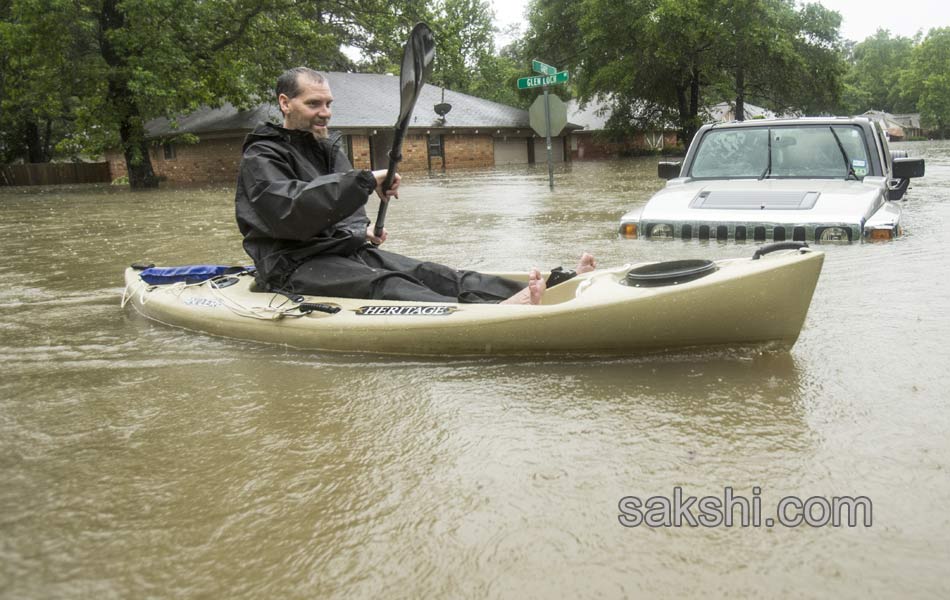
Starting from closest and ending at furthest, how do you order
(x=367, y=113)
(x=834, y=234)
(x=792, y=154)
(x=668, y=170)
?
(x=834, y=234), (x=792, y=154), (x=668, y=170), (x=367, y=113)

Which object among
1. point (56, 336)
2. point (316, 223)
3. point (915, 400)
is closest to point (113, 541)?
point (316, 223)

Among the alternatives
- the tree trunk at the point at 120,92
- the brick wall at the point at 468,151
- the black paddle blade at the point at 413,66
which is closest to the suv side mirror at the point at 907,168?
the black paddle blade at the point at 413,66

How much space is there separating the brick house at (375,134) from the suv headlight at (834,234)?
2382 cm

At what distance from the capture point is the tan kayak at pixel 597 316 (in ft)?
11.4

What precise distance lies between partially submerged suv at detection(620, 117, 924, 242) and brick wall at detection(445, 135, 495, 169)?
29.5 metres

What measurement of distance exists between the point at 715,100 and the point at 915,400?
43.2m

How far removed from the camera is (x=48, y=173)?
123 feet

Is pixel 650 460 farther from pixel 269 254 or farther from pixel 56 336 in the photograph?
pixel 56 336

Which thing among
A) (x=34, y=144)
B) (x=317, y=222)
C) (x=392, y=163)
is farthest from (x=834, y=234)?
(x=34, y=144)

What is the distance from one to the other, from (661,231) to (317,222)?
333 cm

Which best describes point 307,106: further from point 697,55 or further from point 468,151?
point 468,151

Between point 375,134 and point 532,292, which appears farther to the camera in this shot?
point 375,134

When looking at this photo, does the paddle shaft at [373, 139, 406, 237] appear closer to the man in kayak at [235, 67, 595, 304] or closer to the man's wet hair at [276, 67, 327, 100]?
the man in kayak at [235, 67, 595, 304]

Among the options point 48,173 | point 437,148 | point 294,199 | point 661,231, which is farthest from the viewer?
point 48,173
